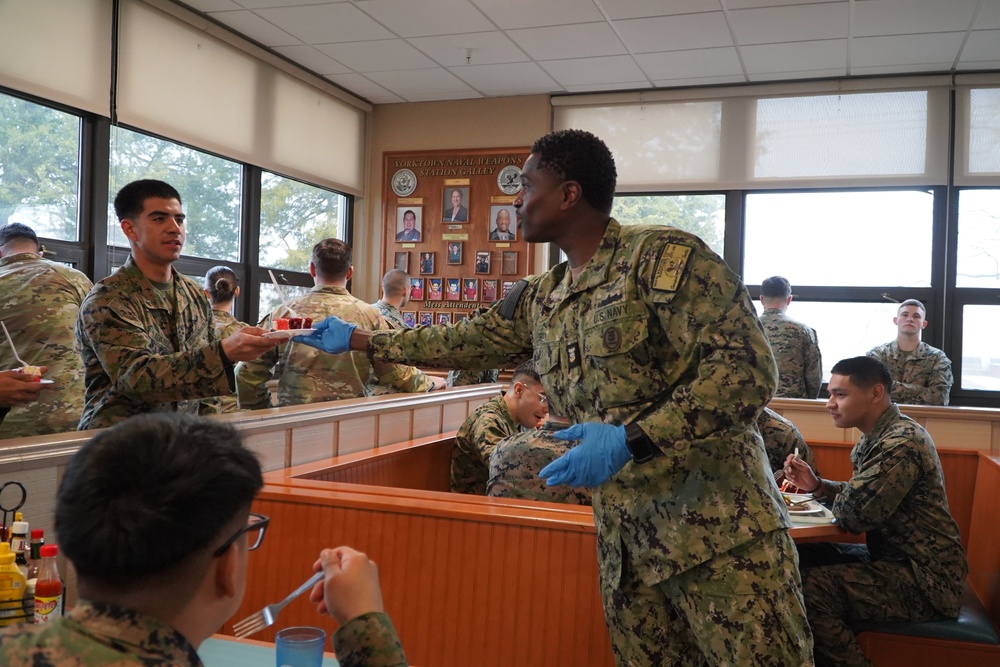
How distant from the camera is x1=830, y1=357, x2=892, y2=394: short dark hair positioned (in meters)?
2.96

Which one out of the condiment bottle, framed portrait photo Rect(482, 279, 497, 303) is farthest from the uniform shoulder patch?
framed portrait photo Rect(482, 279, 497, 303)

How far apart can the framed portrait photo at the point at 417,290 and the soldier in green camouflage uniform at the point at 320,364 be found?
390cm

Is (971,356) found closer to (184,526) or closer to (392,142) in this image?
(392,142)

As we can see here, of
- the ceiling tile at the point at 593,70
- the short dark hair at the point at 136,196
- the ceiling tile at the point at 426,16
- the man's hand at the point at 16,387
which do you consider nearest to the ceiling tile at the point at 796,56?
the ceiling tile at the point at 593,70

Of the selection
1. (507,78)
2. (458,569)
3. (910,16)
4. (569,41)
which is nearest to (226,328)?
(458,569)

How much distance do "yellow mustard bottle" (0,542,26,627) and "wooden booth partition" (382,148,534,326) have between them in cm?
623

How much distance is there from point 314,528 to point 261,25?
181 inches

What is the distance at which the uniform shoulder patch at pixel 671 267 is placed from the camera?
1.47 metres

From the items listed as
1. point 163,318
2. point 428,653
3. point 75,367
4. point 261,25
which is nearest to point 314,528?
point 428,653

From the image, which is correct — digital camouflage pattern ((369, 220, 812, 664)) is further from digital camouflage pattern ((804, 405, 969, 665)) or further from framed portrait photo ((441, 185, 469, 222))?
framed portrait photo ((441, 185, 469, 222))

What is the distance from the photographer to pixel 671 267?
4.88 feet

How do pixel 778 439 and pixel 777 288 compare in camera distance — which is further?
pixel 777 288

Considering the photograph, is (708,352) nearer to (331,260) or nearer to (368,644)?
(368,644)

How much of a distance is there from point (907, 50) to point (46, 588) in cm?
632
